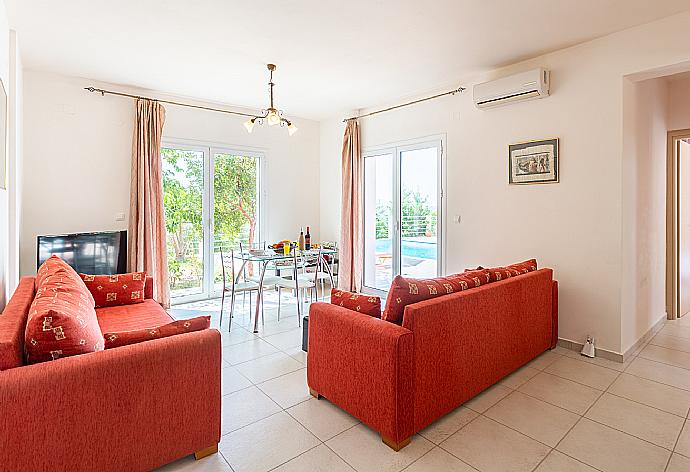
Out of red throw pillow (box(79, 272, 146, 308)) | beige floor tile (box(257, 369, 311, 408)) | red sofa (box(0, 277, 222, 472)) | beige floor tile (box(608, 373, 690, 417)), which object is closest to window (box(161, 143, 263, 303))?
red throw pillow (box(79, 272, 146, 308))

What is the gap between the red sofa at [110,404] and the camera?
58.3 inches

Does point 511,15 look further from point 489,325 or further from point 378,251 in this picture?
point 378,251

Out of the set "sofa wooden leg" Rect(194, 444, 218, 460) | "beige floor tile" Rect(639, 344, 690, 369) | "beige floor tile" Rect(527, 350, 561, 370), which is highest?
"beige floor tile" Rect(639, 344, 690, 369)

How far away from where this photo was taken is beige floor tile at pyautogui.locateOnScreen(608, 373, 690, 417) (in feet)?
8.33

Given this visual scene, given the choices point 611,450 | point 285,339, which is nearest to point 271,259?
point 285,339

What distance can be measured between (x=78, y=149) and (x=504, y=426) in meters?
4.92

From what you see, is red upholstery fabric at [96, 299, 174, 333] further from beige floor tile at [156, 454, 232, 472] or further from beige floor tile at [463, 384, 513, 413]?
beige floor tile at [463, 384, 513, 413]

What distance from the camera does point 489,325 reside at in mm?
2617

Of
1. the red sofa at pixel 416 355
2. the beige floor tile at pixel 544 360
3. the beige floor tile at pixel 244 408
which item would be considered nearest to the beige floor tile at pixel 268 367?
the beige floor tile at pixel 244 408

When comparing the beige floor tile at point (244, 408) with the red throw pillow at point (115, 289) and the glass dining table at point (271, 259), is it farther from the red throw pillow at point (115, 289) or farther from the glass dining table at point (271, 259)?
the red throw pillow at point (115, 289)

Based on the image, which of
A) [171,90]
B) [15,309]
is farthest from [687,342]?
[171,90]

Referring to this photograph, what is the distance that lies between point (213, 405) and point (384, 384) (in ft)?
2.91

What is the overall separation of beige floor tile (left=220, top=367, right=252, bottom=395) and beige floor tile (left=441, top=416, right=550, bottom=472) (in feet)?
4.90

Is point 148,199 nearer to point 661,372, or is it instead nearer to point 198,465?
point 198,465
